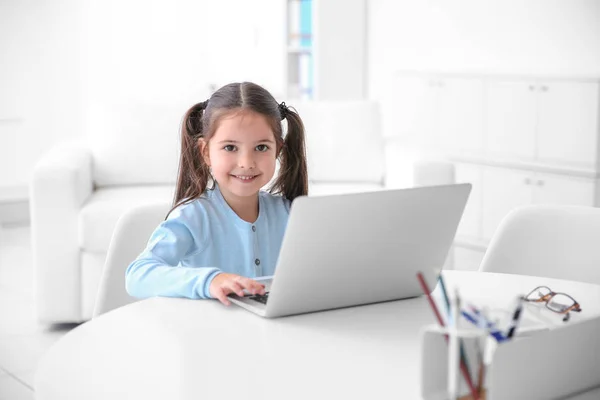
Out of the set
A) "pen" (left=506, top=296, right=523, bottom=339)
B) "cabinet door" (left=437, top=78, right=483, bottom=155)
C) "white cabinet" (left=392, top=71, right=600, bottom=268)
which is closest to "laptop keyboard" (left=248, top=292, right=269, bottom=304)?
"pen" (left=506, top=296, right=523, bottom=339)

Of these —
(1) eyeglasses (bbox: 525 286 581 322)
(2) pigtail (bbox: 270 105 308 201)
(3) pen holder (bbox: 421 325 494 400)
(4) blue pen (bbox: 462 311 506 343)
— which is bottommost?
(1) eyeglasses (bbox: 525 286 581 322)

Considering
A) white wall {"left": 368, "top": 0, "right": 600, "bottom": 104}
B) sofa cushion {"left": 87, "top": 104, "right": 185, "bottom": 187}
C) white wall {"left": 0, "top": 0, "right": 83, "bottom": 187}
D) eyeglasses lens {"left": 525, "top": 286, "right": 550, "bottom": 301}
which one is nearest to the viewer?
eyeglasses lens {"left": 525, "top": 286, "right": 550, "bottom": 301}

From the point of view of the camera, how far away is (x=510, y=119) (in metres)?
4.87

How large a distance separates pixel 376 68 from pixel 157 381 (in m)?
5.48

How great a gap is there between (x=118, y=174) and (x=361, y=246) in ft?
10.1

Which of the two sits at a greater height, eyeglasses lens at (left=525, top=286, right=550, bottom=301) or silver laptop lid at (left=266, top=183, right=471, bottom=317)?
silver laptop lid at (left=266, top=183, right=471, bottom=317)

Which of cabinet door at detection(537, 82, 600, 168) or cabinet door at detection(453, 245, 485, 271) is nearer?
cabinet door at detection(537, 82, 600, 168)

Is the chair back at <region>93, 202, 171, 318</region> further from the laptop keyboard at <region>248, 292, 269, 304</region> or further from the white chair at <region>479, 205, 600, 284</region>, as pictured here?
the white chair at <region>479, 205, 600, 284</region>

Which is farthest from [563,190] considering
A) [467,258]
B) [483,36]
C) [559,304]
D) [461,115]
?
[559,304]

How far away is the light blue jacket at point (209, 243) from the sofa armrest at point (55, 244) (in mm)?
1877

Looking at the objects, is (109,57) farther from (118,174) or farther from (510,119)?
(510,119)

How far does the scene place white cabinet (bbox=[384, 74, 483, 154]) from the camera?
5.08 m

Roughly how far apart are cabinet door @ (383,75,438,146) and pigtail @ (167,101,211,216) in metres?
3.32

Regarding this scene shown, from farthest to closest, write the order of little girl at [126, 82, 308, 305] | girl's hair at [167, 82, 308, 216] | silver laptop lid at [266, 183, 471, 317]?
girl's hair at [167, 82, 308, 216]
little girl at [126, 82, 308, 305]
silver laptop lid at [266, 183, 471, 317]
